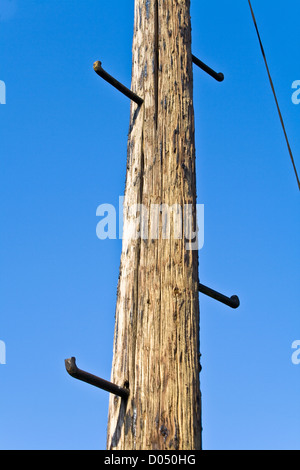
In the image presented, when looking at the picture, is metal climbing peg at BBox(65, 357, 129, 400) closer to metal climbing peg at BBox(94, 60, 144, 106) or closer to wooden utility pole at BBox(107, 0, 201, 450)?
wooden utility pole at BBox(107, 0, 201, 450)

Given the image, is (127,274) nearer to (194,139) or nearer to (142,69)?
(194,139)

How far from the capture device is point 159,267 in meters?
3.00

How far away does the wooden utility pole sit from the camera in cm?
275

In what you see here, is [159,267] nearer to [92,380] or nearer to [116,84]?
[92,380]

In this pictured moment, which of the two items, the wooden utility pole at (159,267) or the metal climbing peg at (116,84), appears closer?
the wooden utility pole at (159,267)

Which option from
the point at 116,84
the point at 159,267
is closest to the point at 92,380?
the point at 159,267

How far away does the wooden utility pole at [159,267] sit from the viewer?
275 cm

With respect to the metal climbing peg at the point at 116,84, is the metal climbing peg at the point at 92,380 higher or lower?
lower

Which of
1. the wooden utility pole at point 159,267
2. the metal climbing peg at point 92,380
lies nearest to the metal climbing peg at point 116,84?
the wooden utility pole at point 159,267

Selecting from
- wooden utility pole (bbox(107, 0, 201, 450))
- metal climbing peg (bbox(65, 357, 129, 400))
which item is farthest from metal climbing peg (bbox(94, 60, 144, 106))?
metal climbing peg (bbox(65, 357, 129, 400))

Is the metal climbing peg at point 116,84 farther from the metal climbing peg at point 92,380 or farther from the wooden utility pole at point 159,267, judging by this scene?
the metal climbing peg at point 92,380

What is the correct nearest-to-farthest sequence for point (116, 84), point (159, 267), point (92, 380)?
point (92, 380) < point (159, 267) < point (116, 84)

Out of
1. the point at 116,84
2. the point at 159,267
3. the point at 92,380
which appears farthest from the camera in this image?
the point at 116,84

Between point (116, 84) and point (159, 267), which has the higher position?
point (116, 84)
